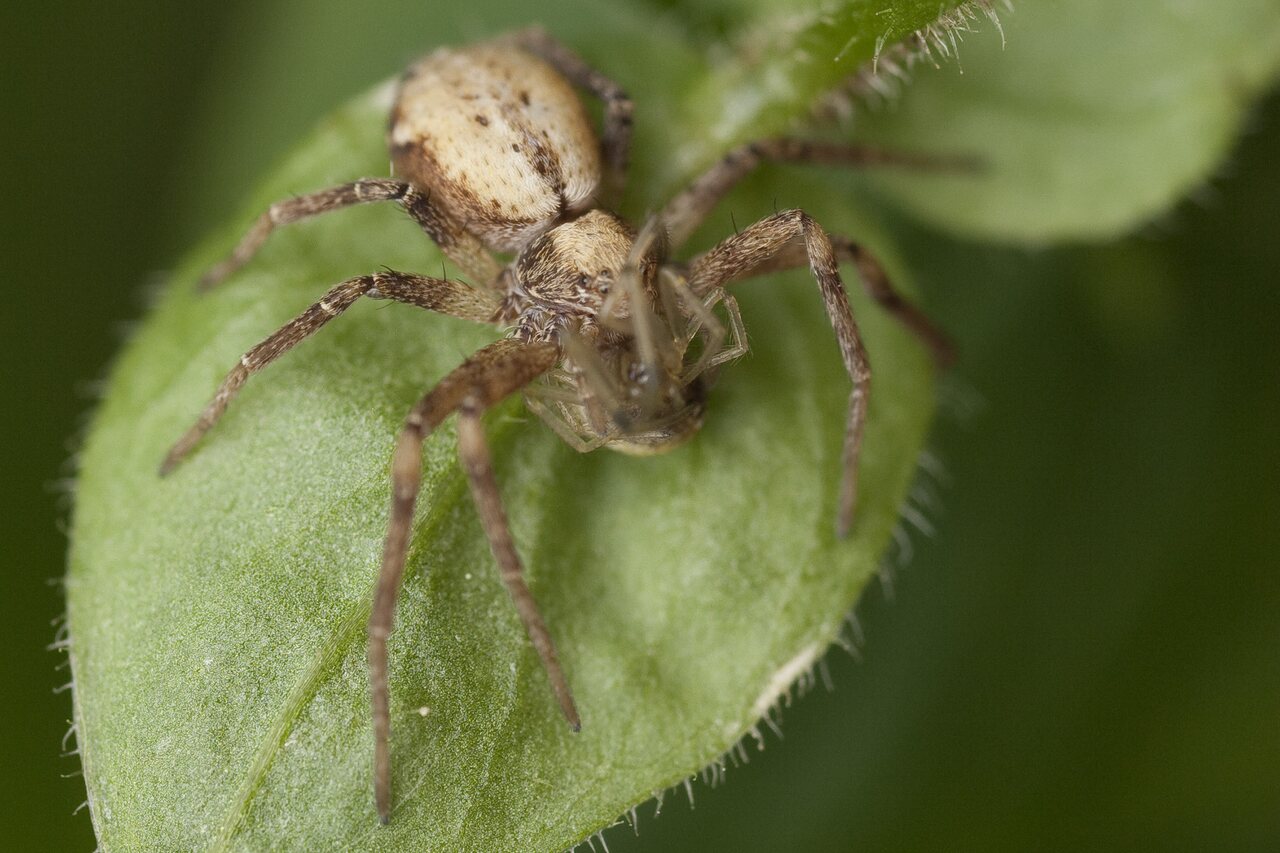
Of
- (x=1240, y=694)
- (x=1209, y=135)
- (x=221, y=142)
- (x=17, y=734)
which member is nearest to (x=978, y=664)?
(x=1240, y=694)

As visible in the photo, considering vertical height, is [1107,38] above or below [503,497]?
above

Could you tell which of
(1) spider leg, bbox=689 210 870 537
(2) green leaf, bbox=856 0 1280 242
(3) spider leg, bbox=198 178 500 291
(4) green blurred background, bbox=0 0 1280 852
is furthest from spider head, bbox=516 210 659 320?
(4) green blurred background, bbox=0 0 1280 852

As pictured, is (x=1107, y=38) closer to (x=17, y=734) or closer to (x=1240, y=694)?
(x=1240, y=694)

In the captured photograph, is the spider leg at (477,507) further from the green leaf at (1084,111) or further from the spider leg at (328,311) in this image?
the green leaf at (1084,111)

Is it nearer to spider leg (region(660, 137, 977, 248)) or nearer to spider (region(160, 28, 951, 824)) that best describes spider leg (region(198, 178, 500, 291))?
spider (region(160, 28, 951, 824))

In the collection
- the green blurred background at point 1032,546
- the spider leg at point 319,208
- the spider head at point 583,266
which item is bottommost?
the green blurred background at point 1032,546

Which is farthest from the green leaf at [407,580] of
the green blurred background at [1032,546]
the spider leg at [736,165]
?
the green blurred background at [1032,546]

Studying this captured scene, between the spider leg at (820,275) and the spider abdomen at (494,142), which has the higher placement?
the spider abdomen at (494,142)
